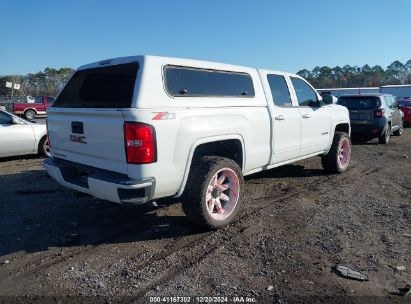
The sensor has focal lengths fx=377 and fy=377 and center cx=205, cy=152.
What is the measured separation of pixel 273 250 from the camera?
13.0ft

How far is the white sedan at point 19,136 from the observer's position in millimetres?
8648

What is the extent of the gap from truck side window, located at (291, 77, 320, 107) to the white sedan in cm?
626

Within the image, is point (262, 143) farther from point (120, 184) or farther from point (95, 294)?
point (95, 294)

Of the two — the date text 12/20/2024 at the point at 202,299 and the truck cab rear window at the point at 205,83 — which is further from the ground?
the truck cab rear window at the point at 205,83

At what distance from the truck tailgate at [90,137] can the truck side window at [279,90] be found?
2.70 metres

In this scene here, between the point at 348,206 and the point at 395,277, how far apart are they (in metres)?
2.03

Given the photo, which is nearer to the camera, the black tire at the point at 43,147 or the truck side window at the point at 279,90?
the truck side window at the point at 279,90

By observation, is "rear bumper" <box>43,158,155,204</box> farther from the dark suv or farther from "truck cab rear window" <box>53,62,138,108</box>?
the dark suv

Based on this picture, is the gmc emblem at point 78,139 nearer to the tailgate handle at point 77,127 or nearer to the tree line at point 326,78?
the tailgate handle at point 77,127

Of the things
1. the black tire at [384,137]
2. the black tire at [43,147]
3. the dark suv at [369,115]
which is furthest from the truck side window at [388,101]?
the black tire at [43,147]

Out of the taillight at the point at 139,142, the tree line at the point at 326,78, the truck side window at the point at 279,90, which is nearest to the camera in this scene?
the taillight at the point at 139,142

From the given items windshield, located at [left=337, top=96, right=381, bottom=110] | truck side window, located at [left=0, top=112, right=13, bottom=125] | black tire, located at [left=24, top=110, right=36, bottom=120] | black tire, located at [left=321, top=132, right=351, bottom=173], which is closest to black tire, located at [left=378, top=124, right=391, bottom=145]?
windshield, located at [left=337, top=96, right=381, bottom=110]

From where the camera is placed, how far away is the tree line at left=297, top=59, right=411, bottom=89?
258ft

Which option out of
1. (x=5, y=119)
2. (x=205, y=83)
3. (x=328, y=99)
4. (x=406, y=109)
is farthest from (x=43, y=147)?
(x=406, y=109)
